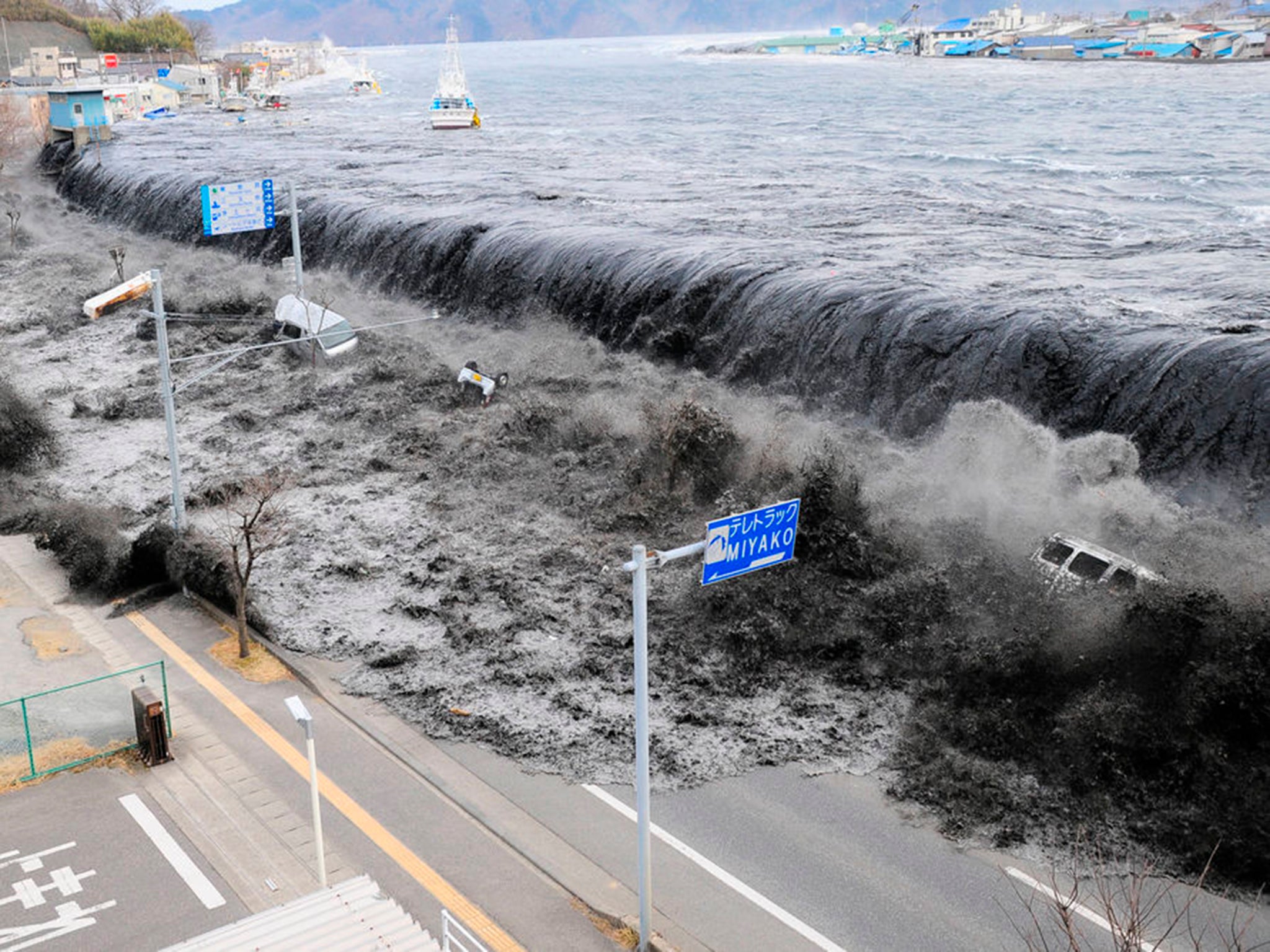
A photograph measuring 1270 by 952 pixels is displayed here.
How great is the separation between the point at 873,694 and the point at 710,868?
5.47 m

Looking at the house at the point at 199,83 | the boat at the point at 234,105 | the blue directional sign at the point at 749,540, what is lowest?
the blue directional sign at the point at 749,540

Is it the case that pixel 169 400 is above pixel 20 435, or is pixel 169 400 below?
above

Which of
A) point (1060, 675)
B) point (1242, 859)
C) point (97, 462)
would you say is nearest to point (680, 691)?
point (1060, 675)

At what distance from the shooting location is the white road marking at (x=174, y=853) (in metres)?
14.7

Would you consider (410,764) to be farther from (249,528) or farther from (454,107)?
(454,107)

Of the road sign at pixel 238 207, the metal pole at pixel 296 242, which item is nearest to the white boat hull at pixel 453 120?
the metal pole at pixel 296 242

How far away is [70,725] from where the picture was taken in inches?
710

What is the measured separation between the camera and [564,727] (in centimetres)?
1944

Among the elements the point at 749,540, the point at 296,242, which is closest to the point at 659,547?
the point at 749,540

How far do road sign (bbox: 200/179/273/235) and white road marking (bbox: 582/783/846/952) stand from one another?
2201 cm

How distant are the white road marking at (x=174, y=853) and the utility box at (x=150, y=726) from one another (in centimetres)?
83

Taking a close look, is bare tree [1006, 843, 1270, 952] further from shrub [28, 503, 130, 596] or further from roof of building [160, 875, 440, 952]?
shrub [28, 503, 130, 596]

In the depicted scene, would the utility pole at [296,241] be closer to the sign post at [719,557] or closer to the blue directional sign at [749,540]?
the sign post at [719,557]

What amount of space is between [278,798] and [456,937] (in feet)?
13.6
